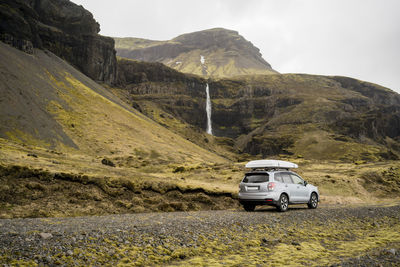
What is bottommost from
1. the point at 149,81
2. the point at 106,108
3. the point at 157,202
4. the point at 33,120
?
the point at 157,202

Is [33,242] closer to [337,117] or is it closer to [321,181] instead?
[321,181]

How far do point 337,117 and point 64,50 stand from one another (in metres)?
122

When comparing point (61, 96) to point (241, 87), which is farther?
point (241, 87)

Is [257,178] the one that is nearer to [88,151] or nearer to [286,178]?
[286,178]

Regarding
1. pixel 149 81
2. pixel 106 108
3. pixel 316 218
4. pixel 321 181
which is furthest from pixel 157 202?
pixel 149 81

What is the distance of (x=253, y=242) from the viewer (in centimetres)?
974

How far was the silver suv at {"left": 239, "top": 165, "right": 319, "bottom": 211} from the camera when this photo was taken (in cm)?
1628

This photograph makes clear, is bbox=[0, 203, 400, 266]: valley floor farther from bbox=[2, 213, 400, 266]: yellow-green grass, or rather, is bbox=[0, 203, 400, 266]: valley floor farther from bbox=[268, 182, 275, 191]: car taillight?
bbox=[268, 182, 275, 191]: car taillight

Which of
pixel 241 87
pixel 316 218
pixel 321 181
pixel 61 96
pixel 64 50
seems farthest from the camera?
pixel 241 87

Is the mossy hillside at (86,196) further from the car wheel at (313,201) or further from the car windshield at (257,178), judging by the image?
the car wheel at (313,201)

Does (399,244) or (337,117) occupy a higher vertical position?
(337,117)

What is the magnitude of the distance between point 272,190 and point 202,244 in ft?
27.1

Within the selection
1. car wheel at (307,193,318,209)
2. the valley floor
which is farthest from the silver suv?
the valley floor

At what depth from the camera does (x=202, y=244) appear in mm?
9031
